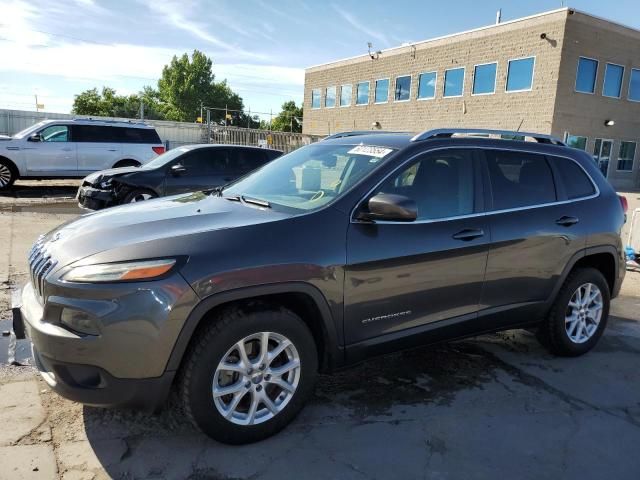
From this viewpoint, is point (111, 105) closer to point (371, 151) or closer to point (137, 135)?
point (137, 135)

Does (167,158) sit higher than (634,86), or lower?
lower

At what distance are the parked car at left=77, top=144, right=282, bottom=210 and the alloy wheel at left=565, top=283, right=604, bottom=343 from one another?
6.70 metres

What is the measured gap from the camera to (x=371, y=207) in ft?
10.4

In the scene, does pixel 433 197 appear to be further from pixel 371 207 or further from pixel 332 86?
pixel 332 86

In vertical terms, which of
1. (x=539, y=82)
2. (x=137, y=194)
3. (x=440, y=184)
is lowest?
(x=137, y=194)

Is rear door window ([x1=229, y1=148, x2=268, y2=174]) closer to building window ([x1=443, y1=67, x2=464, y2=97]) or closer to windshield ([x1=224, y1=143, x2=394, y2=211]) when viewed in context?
windshield ([x1=224, y1=143, x2=394, y2=211])

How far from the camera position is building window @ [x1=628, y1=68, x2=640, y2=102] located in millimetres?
26444

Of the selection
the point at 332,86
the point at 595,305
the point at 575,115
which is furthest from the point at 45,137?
the point at 332,86

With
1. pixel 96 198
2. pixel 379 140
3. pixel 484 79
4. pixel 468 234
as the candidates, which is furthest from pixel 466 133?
pixel 484 79

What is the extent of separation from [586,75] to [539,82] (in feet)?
7.67

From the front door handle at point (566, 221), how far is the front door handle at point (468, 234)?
0.90 metres

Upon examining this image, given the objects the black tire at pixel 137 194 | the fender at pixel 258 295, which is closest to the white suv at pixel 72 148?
the black tire at pixel 137 194

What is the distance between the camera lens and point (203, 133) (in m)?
28.6

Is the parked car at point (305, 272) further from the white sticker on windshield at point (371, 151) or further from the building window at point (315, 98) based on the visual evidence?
the building window at point (315, 98)
